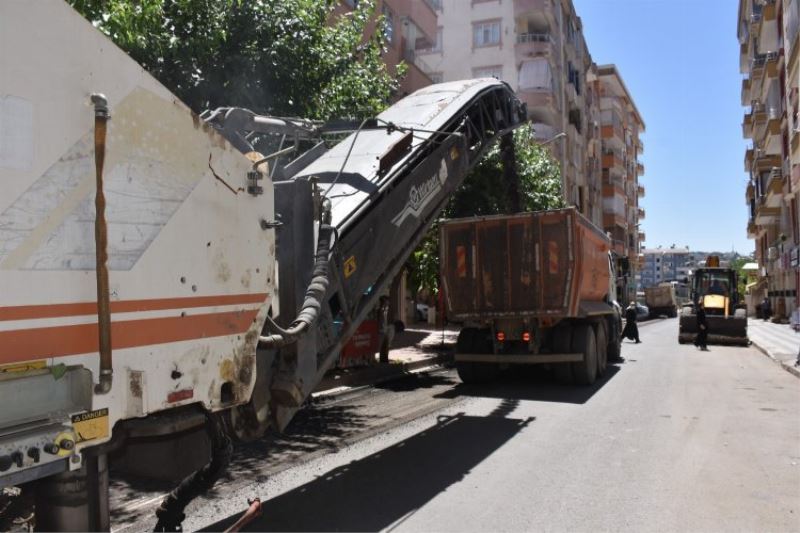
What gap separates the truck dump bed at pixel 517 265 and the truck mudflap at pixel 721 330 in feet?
36.4

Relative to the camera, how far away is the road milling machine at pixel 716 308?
21.0 m

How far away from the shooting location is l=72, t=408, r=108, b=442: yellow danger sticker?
2.81 meters

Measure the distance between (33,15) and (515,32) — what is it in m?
42.5

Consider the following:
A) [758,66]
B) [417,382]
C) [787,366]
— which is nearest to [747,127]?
[758,66]

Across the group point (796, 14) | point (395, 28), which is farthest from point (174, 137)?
point (796, 14)

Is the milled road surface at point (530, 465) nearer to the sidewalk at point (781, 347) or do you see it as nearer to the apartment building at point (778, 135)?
the sidewalk at point (781, 347)

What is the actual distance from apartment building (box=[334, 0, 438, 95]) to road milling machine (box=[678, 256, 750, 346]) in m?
12.0

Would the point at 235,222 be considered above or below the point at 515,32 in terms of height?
below

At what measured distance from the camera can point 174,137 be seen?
336cm

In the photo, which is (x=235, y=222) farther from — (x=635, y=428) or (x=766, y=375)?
(x=766, y=375)

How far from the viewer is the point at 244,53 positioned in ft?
26.7

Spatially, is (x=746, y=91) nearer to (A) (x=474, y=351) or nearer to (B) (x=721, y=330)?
(B) (x=721, y=330)

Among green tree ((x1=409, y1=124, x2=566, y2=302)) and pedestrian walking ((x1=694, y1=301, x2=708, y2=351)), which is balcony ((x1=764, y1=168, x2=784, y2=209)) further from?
green tree ((x1=409, y1=124, x2=566, y2=302))

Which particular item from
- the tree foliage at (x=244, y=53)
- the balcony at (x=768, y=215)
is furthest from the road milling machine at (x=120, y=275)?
the balcony at (x=768, y=215)
